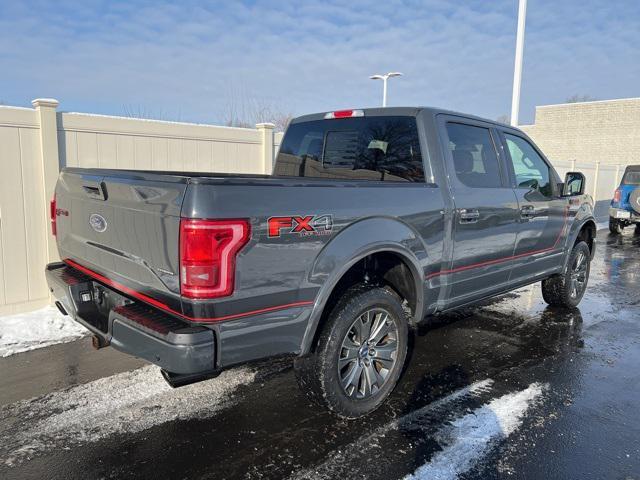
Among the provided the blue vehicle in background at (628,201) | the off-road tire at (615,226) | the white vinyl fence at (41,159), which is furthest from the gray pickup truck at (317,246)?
the off-road tire at (615,226)

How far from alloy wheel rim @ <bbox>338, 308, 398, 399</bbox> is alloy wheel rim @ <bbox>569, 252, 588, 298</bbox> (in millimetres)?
3463

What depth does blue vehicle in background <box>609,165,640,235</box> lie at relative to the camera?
12.3 meters

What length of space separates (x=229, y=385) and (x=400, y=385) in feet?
4.31

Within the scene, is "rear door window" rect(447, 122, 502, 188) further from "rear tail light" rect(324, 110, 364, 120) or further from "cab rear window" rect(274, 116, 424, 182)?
"rear tail light" rect(324, 110, 364, 120)

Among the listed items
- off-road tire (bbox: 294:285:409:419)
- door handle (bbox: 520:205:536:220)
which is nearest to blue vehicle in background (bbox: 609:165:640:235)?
door handle (bbox: 520:205:536:220)

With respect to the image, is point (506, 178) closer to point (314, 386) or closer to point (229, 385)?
point (314, 386)

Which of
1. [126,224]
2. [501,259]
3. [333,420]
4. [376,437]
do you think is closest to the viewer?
[126,224]

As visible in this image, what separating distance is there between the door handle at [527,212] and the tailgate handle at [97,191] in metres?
3.49

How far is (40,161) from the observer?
5.27 metres

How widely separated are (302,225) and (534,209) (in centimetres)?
297

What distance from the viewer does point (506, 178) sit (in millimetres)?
4418

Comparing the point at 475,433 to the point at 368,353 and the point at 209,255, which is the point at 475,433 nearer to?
the point at 368,353

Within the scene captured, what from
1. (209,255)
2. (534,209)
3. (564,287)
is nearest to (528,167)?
(534,209)

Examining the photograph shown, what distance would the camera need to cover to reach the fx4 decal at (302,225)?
256 centimetres
